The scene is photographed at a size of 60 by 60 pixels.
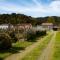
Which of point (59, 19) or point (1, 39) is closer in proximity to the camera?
point (1, 39)

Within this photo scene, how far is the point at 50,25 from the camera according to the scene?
6339 inches

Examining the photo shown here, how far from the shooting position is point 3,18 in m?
47.8

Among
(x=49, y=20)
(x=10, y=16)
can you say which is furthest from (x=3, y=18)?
(x=49, y=20)

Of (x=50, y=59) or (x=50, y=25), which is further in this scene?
(x=50, y=25)

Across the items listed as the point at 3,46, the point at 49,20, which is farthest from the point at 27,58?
the point at 49,20

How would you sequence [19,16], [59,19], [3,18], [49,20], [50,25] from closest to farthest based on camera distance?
[3,18]
[19,16]
[50,25]
[49,20]
[59,19]

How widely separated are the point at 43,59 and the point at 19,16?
38819 mm

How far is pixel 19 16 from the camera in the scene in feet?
173

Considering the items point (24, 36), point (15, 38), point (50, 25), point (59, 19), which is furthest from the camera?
point (59, 19)

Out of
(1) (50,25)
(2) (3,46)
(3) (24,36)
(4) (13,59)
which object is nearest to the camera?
(4) (13,59)

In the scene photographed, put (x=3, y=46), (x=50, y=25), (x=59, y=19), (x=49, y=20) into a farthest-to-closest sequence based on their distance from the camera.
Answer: (x=59, y=19), (x=49, y=20), (x=50, y=25), (x=3, y=46)

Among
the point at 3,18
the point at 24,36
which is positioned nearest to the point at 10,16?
the point at 3,18

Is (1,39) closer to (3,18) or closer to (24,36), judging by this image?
(24,36)

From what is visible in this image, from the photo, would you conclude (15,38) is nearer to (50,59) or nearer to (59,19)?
(50,59)
